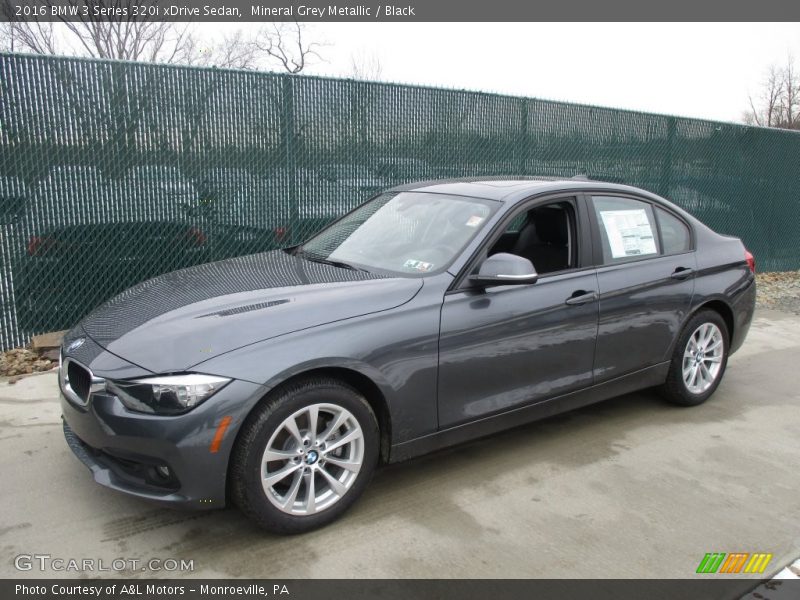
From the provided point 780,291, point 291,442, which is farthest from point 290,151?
point 780,291

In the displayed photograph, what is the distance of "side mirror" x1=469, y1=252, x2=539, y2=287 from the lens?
11.5 feet

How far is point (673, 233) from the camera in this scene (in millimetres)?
4801

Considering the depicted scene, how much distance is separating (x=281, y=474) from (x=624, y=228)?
2803 millimetres

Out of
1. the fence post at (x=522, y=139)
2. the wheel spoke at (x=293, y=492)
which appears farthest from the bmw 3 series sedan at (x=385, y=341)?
the fence post at (x=522, y=139)

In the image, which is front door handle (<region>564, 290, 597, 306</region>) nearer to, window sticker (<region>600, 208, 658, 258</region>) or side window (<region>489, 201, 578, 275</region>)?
side window (<region>489, 201, 578, 275</region>)

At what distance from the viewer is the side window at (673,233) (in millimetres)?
4730

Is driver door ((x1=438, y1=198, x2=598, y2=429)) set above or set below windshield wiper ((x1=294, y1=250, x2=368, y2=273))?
below

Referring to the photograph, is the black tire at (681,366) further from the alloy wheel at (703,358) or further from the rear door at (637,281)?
the rear door at (637,281)

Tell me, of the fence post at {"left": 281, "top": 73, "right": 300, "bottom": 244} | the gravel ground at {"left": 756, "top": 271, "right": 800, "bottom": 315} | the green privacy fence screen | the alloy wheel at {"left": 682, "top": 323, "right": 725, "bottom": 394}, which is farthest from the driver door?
the gravel ground at {"left": 756, "top": 271, "right": 800, "bottom": 315}

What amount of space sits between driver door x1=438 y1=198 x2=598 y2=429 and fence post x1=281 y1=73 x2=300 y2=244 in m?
2.99

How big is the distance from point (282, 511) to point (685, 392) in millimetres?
3184

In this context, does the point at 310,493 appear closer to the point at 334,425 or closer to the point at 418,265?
the point at 334,425

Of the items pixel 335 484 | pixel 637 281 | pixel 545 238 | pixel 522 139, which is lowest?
pixel 335 484

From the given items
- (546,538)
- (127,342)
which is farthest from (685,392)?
(127,342)
